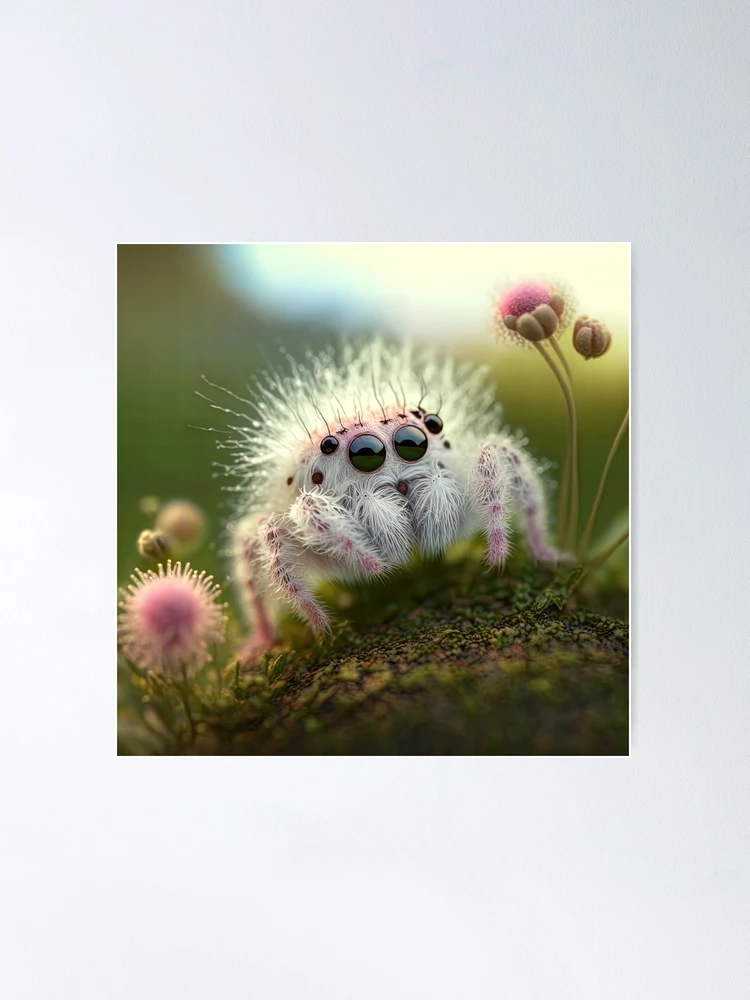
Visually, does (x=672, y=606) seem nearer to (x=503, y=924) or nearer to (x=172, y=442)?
(x=503, y=924)

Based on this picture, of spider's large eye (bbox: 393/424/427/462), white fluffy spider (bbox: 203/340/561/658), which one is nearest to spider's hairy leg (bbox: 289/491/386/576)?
white fluffy spider (bbox: 203/340/561/658)

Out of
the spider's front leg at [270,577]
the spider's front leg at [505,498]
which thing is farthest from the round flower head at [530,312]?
the spider's front leg at [270,577]

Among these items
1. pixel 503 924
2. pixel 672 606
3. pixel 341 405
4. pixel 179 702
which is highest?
pixel 341 405

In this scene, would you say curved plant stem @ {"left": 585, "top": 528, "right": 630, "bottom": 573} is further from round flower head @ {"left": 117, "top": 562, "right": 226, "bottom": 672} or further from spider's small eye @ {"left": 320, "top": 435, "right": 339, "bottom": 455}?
round flower head @ {"left": 117, "top": 562, "right": 226, "bottom": 672}

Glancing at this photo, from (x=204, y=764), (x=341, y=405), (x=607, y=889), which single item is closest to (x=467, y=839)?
Answer: (x=607, y=889)

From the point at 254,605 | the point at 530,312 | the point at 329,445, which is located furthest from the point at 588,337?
the point at 254,605

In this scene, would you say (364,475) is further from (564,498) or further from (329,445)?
(564,498)

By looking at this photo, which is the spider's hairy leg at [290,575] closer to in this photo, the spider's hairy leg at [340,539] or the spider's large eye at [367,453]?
the spider's hairy leg at [340,539]
